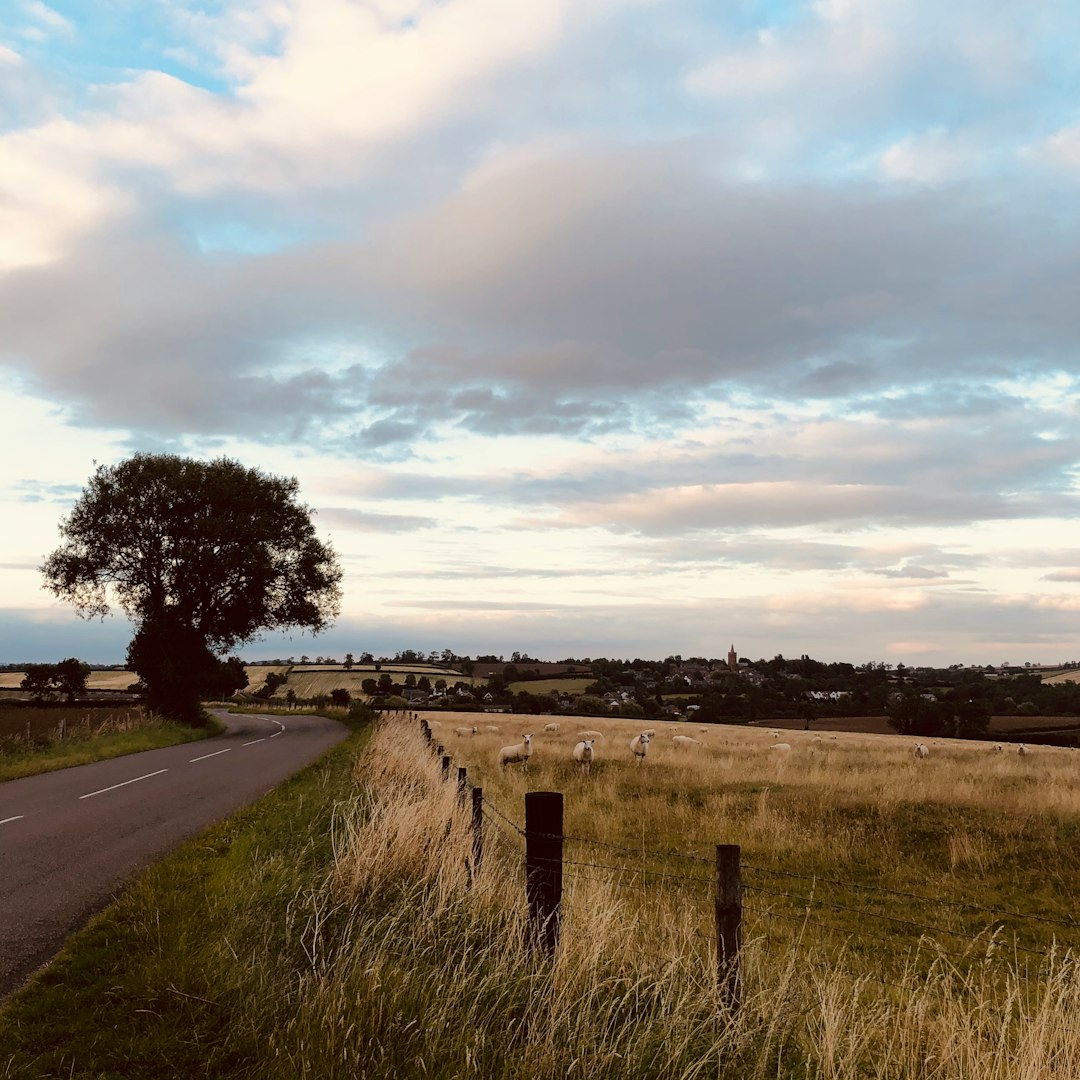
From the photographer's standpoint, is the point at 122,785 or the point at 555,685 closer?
the point at 122,785

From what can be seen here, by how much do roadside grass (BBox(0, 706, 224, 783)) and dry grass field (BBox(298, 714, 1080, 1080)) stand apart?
9291 millimetres

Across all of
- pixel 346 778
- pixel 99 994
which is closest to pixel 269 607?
pixel 346 778

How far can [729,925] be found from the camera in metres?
6.18

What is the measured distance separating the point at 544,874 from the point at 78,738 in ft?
89.4

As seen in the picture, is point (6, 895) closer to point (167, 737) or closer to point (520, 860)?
point (520, 860)

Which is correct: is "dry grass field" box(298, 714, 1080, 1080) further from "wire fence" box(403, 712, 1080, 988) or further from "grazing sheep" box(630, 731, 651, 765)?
"grazing sheep" box(630, 731, 651, 765)

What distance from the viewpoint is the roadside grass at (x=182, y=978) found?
5.45 m

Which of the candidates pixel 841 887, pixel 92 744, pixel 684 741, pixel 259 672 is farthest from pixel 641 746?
pixel 259 672

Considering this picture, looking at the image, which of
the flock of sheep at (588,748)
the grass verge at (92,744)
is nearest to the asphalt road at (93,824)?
the grass verge at (92,744)

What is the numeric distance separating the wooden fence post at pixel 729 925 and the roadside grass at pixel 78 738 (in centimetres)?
1956

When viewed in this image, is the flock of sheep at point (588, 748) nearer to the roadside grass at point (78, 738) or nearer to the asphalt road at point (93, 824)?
the asphalt road at point (93, 824)

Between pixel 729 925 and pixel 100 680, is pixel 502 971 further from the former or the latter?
pixel 100 680

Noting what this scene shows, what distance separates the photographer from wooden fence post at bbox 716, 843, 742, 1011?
616 cm

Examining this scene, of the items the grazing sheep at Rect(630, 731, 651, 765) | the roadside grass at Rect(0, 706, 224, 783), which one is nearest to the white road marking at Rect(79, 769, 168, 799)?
the roadside grass at Rect(0, 706, 224, 783)
